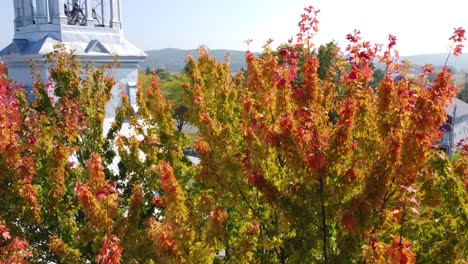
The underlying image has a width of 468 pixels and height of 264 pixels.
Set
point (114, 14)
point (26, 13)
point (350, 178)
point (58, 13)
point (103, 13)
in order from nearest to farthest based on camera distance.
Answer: point (350, 178), point (58, 13), point (26, 13), point (103, 13), point (114, 14)

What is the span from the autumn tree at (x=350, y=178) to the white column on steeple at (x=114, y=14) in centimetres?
1538

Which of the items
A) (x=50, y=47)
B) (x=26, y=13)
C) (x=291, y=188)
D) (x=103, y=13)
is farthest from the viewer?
(x=103, y=13)

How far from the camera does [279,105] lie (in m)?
6.36

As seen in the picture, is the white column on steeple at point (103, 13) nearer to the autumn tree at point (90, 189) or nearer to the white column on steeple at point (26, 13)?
the white column on steeple at point (26, 13)

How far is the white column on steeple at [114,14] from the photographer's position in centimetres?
1955

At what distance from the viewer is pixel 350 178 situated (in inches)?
172

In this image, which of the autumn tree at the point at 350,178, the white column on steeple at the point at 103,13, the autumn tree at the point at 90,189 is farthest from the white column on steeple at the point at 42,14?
the autumn tree at the point at 350,178

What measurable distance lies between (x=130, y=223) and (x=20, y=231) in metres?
2.04

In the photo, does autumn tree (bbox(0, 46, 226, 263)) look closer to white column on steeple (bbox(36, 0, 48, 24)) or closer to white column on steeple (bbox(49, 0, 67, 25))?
white column on steeple (bbox(49, 0, 67, 25))

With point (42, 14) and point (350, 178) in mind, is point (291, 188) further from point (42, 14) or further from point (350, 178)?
point (42, 14)

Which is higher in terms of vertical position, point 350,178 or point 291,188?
point 350,178

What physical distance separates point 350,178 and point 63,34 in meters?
16.5

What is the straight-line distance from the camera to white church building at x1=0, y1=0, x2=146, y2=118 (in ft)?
57.6

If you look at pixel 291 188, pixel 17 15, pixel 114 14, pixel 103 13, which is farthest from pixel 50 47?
pixel 291 188
